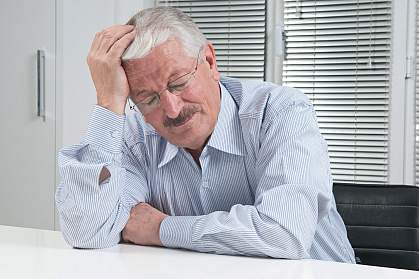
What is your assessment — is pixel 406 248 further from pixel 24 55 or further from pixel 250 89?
pixel 24 55

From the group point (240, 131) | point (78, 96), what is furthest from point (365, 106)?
point (240, 131)

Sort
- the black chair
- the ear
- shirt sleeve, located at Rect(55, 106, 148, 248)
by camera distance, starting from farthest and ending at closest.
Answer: the black chair
the ear
shirt sleeve, located at Rect(55, 106, 148, 248)

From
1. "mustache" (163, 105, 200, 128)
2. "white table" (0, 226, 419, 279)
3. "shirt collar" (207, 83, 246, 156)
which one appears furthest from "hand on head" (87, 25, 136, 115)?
"white table" (0, 226, 419, 279)

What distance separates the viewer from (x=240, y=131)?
1514mm

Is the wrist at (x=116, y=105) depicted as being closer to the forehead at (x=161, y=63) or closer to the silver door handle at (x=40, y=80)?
the forehead at (x=161, y=63)

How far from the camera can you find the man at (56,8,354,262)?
1.27 meters

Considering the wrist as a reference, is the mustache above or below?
below

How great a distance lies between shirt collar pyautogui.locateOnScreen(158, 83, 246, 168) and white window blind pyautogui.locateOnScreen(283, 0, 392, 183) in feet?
5.59

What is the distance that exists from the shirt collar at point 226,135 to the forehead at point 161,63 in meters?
0.19

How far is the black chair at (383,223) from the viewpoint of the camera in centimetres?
159

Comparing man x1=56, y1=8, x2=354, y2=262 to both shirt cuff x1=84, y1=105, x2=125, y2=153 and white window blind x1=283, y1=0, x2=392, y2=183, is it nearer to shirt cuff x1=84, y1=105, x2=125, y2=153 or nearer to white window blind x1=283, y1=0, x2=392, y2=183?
shirt cuff x1=84, y1=105, x2=125, y2=153

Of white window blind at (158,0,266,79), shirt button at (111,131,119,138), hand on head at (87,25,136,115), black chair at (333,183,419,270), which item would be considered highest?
white window blind at (158,0,266,79)

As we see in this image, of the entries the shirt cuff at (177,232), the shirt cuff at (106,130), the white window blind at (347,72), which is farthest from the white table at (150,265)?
the white window blind at (347,72)

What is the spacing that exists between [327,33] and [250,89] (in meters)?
1.68
